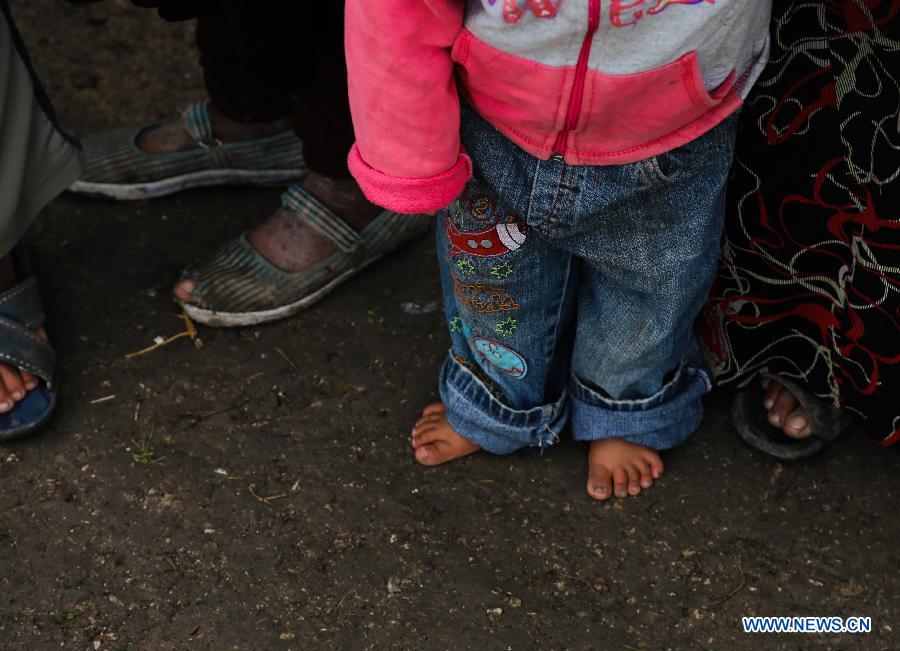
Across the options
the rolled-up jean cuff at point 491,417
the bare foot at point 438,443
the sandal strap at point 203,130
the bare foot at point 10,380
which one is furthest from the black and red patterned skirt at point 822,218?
the bare foot at point 10,380

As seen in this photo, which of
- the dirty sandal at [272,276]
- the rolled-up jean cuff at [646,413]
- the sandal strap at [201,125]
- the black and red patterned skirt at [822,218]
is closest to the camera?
the black and red patterned skirt at [822,218]

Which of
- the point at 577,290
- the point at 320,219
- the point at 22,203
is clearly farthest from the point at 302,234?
the point at 577,290

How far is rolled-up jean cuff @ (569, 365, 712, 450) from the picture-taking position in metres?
1.83

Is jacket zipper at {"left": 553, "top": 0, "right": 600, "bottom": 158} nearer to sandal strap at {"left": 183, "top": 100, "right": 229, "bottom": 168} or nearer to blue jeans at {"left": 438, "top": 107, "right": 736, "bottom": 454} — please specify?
blue jeans at {"left": 438, "top": 107, "right": 736, "bottom": 454}

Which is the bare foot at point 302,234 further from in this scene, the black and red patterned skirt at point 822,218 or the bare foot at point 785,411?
the bare foot at point 785,411

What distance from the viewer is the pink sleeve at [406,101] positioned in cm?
113

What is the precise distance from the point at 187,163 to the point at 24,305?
2.08ft

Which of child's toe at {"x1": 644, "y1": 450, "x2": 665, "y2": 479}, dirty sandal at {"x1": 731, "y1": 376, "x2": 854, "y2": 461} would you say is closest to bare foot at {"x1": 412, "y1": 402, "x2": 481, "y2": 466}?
child's toe at {"x1": 644, "y1": 450, "x2": 665, "y2": 479}

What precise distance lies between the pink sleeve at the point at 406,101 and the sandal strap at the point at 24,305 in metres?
0.99

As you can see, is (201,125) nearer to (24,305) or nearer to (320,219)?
(320,219)

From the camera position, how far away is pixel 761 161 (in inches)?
62.3

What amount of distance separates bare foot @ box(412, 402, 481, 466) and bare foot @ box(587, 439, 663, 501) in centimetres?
25

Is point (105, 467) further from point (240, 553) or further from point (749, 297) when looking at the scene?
point (749, 297)

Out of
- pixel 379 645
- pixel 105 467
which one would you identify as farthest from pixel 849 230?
pixel 105 467
